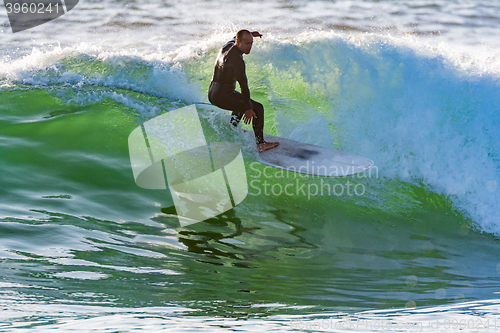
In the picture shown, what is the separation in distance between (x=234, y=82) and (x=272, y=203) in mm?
1759

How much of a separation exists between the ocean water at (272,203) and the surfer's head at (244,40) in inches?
63.7

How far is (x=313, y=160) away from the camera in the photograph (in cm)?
594

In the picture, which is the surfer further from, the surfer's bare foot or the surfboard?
the surfboard

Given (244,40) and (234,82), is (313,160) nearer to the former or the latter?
(234,82)

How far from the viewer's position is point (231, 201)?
555 centimetres

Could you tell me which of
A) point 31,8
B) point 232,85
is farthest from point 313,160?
point 31,8

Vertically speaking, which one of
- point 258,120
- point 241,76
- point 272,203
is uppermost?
point 241,76

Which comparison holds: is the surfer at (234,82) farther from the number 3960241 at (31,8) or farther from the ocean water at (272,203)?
the number 3960241 at (31,8)

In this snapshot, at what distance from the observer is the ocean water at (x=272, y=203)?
3.08 meters

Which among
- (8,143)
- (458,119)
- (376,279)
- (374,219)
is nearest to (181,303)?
(376,279)

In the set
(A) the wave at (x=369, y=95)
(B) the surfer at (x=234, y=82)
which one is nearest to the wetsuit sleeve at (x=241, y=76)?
(B) the surfer at (x=234, y=82)

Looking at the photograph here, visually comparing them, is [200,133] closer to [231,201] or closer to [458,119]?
[231,201]

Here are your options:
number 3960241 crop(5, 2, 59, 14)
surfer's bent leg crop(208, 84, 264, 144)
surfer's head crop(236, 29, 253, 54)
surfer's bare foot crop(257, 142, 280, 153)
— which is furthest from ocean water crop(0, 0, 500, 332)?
number 3960241 crop(5, 2, 59, 14)

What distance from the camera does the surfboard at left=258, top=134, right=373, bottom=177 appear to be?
579cm
